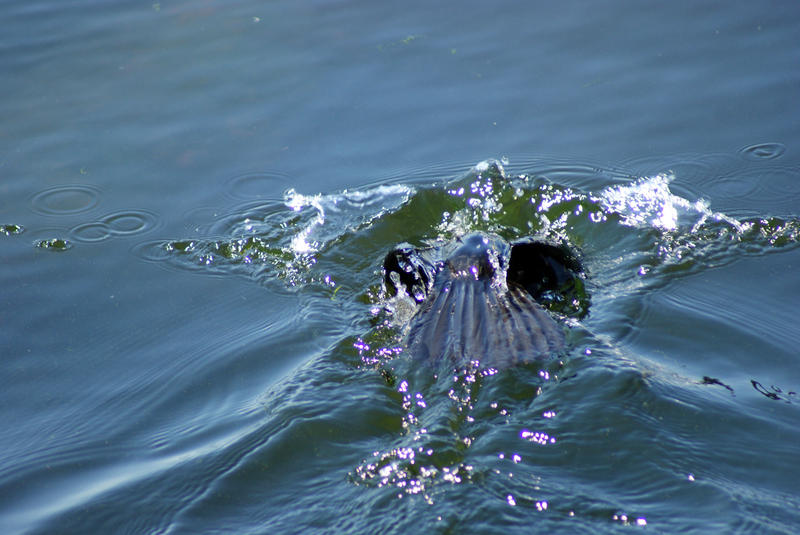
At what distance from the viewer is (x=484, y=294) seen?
13.2ft

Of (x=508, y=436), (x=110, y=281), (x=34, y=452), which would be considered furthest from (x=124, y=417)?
(x=508, y=436)

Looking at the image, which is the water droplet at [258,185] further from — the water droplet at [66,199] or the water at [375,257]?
the water droplet at [66,199]

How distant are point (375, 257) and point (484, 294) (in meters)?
1.20

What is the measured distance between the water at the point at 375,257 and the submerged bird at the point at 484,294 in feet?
0.41

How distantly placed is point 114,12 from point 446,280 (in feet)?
18.7

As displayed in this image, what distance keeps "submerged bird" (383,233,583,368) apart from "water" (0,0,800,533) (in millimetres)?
126

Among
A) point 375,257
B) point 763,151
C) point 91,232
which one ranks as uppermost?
point 763,151

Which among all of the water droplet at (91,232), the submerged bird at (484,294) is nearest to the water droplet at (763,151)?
the submerged bird at (484,294)

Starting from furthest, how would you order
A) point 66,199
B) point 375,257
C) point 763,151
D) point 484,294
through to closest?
point 66,199 → point 763,151 → point 375,257 → point 484,294

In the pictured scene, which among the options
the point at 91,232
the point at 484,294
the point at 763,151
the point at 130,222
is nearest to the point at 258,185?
the point at 130,222

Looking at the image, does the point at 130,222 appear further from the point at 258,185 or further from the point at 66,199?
the point at 258,185

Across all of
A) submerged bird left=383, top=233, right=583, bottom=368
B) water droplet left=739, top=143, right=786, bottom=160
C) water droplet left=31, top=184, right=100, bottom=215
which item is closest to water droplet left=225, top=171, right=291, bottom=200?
water droplet left=31, top=184, right=100, bottom=215

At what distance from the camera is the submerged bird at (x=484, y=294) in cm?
367

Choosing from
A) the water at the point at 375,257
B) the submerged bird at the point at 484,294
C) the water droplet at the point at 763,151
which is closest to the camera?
the water at the point at 375,257
